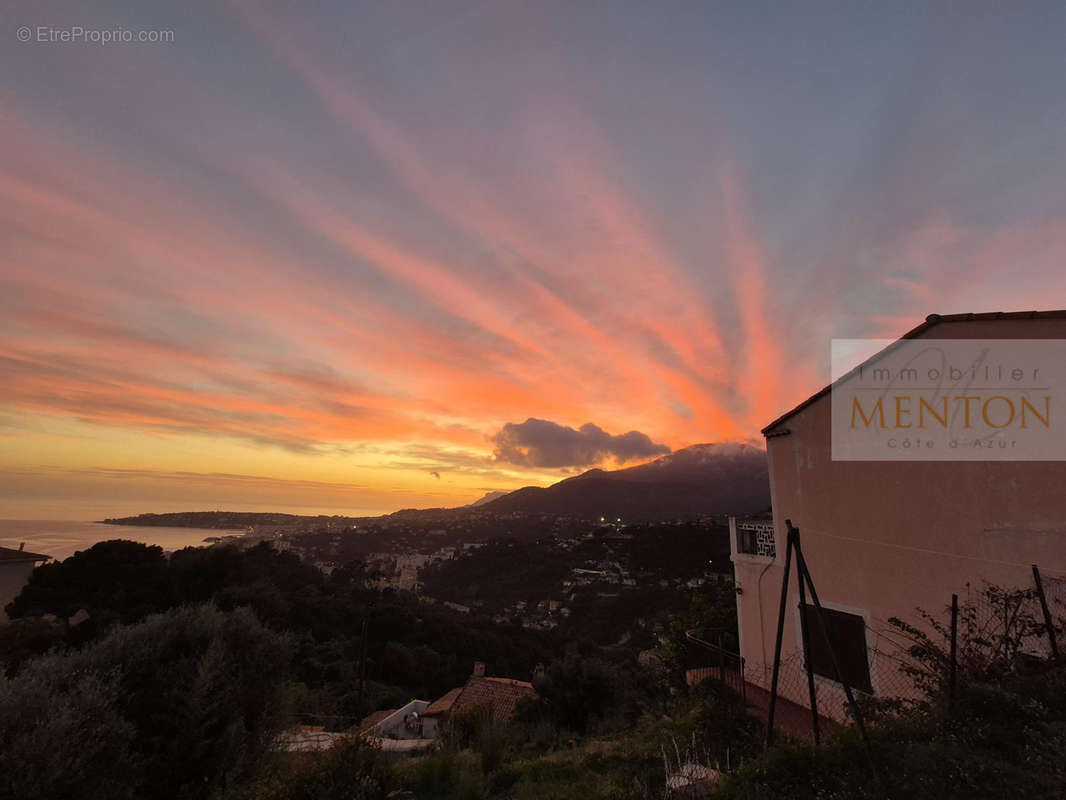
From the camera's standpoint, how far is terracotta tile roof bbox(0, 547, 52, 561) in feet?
85.7

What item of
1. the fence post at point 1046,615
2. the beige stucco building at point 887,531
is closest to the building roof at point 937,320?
the beige stucco building at point 887,531

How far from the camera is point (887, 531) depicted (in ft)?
28.4

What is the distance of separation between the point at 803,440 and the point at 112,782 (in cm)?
1194

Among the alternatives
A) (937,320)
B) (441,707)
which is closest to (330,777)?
(937,320)

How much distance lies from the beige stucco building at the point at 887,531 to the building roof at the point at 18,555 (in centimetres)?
3661

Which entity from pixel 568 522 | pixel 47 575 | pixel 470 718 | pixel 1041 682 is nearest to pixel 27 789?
pixel 470 718

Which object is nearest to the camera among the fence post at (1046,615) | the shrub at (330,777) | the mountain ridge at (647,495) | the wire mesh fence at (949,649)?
→ the shrub at (330,777)

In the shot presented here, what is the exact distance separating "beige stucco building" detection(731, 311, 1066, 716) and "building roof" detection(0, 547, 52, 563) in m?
36.6

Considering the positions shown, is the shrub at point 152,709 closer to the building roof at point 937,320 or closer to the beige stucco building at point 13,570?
the building roof at point 937,320

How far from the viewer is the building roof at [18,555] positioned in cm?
2609

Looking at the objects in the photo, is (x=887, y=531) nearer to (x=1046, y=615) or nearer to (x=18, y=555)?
(x=1046, y=615)

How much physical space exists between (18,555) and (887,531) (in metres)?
39.7

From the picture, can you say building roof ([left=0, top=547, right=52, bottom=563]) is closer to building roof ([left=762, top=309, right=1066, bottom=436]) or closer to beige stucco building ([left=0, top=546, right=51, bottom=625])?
beige stucco building ([left=0, top=546, right=51, bottom=625])

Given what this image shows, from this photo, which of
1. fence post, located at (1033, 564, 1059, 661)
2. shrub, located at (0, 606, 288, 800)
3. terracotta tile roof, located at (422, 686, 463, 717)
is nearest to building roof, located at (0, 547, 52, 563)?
terracotta tile roof, located at (422, 686, 463, 717)
